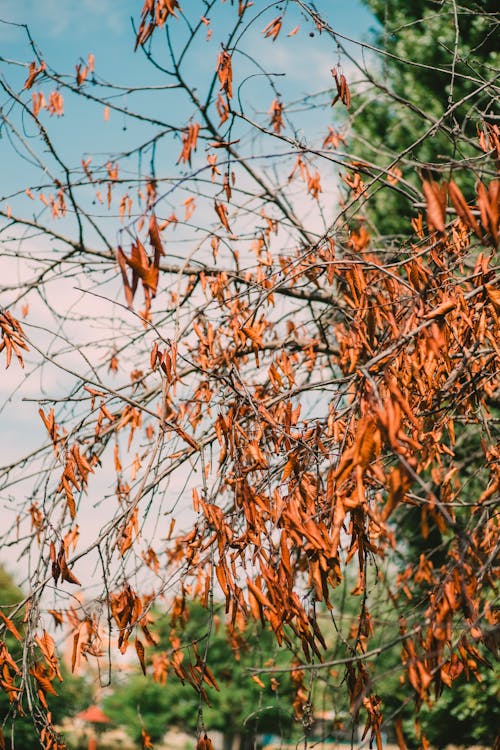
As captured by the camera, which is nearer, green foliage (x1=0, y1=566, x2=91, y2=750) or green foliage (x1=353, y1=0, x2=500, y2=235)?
green foliage (x1=353, y1=0, x2=500, y2=235)

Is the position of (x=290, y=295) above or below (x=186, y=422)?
above

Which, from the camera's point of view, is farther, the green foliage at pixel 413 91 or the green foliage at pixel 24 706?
the green foliage at pixel 24 706

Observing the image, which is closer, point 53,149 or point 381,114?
point 53,149

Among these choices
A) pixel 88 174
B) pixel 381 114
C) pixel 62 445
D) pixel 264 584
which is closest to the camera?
pixel 264 584

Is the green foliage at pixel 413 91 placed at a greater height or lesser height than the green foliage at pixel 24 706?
greater

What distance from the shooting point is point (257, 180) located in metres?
4.27

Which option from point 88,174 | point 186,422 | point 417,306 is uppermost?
point 88,174

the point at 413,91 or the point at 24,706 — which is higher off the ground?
the point at 413,91

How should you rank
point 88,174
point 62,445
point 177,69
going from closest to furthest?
point 62,445
point 177,69
point 88,174

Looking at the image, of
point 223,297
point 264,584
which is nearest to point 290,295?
point 223,297

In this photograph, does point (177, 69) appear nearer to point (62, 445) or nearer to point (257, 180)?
point (257, 180)

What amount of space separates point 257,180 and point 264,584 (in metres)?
2.86

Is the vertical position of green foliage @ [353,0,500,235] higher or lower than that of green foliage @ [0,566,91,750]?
higher

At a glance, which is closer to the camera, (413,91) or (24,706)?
(413,91)
